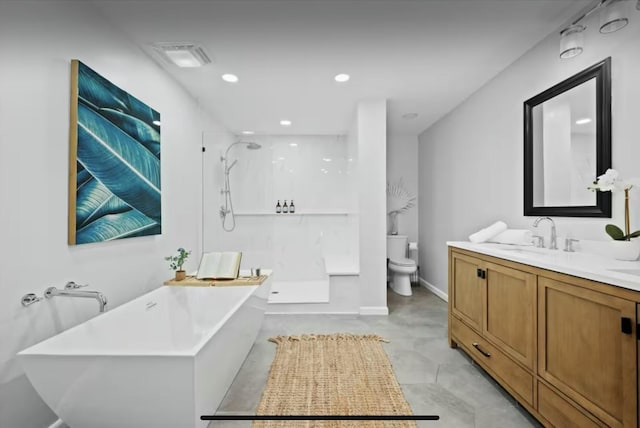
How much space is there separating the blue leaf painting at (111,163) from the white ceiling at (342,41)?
0.52 meters

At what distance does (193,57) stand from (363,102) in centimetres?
179

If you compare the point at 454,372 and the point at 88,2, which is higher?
the point at 88,2

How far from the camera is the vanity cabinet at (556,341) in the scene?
1.18 meters

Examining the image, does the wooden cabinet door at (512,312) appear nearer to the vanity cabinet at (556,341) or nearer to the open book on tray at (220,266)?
the vanity cabinet at (556,341)

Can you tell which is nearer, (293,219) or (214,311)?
(214,311)

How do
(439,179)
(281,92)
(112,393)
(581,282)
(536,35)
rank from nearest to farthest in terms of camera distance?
(112,393) → (581,282) → (536,35) → (281,92) → (439,179)

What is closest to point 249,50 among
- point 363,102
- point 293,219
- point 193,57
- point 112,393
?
point 193,57

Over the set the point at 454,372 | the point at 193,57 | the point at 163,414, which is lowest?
the point at 454,372

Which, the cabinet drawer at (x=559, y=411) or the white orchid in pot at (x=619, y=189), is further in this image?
the white orchid in pot at (x=619, y=189)

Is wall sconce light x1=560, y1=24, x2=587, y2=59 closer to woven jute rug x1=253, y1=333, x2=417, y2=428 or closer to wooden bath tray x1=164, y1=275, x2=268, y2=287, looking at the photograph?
woven jute rug x1=253, y1=333, x2=417, y2=428

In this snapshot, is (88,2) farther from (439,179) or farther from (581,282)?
(439,179)

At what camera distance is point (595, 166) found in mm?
1866

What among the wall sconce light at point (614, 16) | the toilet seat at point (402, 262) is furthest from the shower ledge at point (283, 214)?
the wall sconce light at point (614, 16)

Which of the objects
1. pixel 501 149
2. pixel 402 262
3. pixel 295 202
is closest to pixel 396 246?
pixel 402 262
